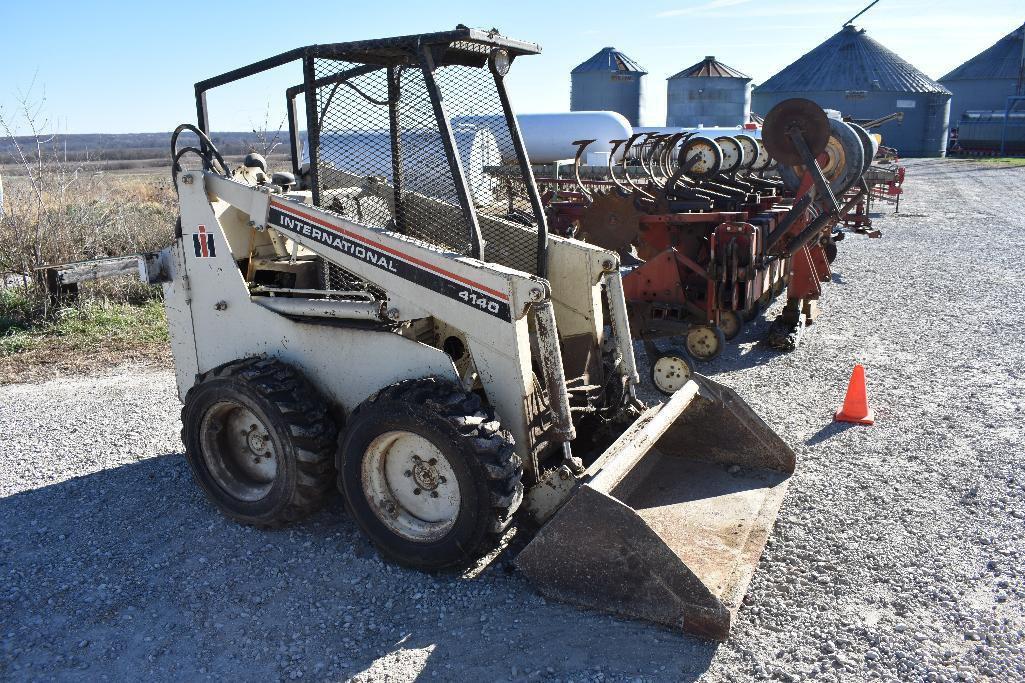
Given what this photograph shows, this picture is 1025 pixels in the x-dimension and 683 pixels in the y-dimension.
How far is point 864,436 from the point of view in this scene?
6.41m

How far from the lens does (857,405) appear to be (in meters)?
6.79

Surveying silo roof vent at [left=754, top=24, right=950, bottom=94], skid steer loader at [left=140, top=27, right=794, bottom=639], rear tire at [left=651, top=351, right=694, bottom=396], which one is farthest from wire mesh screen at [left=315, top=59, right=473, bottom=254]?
silo roof vent at [left=754, top=24, right=950, bottom=94]

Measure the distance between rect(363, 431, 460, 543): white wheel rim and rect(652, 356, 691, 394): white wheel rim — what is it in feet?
12.7

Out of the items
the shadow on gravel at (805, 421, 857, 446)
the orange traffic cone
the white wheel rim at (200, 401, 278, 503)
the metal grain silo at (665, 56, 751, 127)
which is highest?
the metal grain silo at (665, 56, 751, 127)

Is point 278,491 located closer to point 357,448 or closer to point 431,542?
point 357,448

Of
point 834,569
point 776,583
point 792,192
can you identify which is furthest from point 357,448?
point 792,192

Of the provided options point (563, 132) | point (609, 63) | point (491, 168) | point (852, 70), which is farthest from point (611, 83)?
point (491, 168)

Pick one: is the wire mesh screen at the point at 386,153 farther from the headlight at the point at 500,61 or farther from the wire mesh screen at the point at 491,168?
the headlight at the point at 500,61

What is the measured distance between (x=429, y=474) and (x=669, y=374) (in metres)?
3.98

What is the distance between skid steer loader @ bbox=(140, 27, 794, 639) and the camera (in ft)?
13.2

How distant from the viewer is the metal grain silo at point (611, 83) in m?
39.4

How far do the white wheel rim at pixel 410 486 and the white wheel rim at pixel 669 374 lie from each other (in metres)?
3.87

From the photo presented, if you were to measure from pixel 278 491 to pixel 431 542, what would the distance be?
1014mm

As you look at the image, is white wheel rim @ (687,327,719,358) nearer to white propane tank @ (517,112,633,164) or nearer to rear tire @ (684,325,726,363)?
rear tire @ (684,325,726,363)
